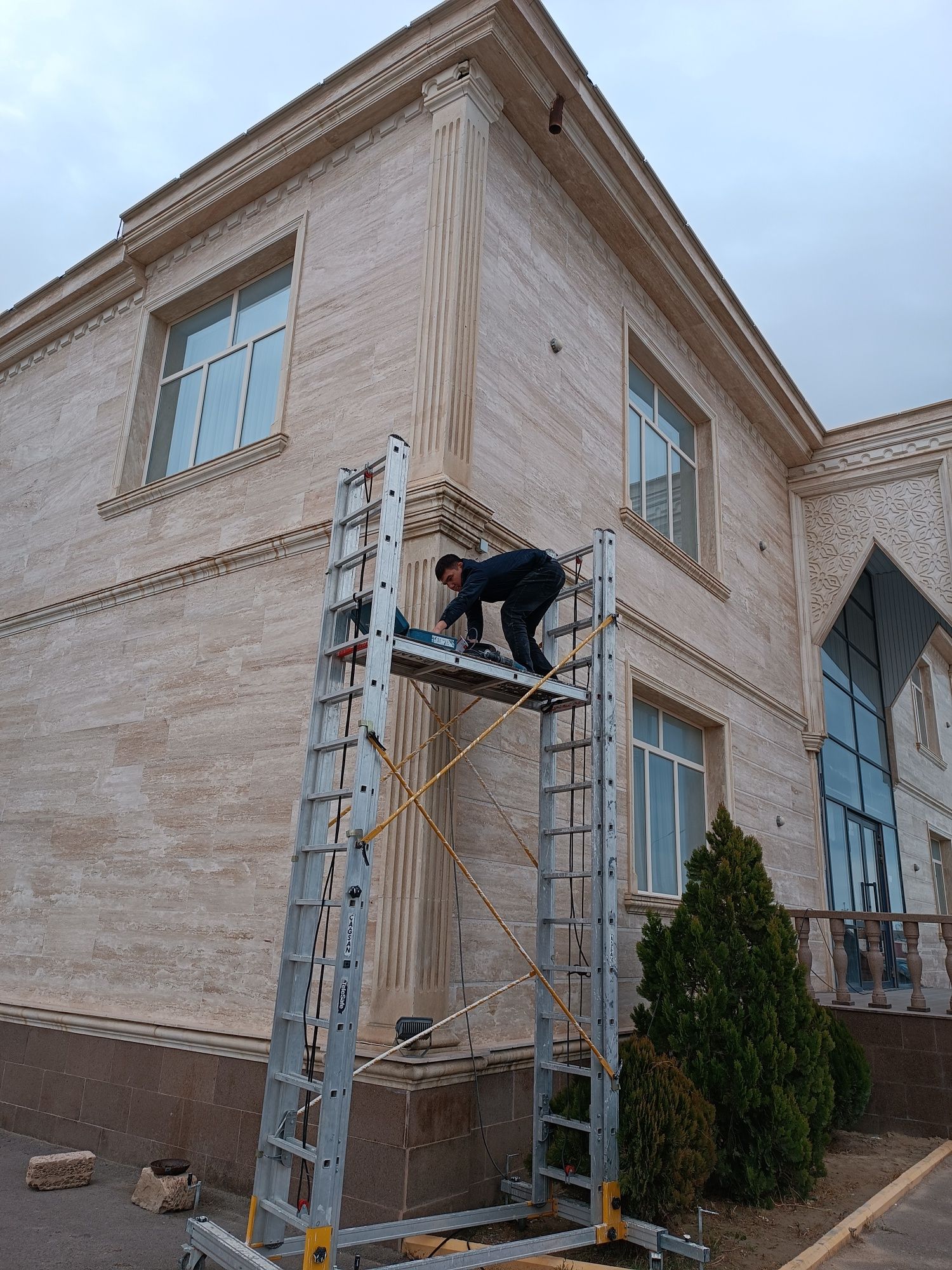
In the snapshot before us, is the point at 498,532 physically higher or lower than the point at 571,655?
higher

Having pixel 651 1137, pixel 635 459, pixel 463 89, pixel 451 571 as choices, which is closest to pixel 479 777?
pixel 451 571

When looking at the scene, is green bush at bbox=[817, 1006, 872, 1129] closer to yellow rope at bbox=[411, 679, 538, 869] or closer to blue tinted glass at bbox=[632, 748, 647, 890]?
blue tinted glass at bbox=[632, 748, 647, 890]

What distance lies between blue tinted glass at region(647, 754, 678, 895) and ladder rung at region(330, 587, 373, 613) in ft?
17.6

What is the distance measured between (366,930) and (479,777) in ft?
7.52

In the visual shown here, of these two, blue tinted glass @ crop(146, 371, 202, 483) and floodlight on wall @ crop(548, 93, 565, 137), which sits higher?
floodlight on wall @ crop(548, 93, 565, 137)

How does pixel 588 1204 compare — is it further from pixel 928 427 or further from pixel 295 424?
pixel 928 427

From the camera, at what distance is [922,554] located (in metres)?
13.5

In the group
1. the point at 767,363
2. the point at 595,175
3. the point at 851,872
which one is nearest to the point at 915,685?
the point at 851,872

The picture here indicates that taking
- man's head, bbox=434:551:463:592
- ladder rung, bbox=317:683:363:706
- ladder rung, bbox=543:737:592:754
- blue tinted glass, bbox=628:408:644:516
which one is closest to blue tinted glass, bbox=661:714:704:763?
blue tinted glass, bbox=628:408:644:516

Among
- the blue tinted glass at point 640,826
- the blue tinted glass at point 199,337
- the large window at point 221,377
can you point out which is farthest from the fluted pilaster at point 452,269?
the blue tinted glass at point 640,826

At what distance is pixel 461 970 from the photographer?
664 centimetres

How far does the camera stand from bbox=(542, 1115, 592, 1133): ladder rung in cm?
569

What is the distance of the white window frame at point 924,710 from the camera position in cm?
2136

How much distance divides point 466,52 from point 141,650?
6181 millimetres
